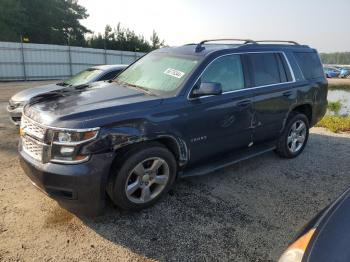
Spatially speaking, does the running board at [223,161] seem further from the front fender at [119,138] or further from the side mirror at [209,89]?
the side mirror at [209,89]

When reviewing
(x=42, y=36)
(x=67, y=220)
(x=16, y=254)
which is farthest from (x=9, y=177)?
(x=42, y=36)

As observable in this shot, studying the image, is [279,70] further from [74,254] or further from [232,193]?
Answer: [74,254]

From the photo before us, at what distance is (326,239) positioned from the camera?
6.16 feet

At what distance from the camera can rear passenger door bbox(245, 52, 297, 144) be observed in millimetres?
4793

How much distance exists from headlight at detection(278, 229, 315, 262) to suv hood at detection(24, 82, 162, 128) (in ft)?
6.66

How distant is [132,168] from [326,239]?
211 centimetres

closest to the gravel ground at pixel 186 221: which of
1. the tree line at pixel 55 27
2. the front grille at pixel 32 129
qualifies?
the front grille at pixel 32 129

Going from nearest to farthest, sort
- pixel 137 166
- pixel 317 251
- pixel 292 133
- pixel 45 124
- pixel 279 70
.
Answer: pixel 317 251, pixel 45 124, pixel 137 166, pixel 279 70, pixel 292 133

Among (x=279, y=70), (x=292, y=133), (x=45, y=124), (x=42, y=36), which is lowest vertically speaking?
(x=292, y=133)

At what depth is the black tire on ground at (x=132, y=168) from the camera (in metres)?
3.43

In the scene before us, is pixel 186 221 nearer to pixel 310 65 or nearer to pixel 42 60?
pixel 310 65

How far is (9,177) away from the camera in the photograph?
464cm

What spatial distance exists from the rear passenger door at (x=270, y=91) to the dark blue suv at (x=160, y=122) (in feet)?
0.05

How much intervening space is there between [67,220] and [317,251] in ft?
8.76
